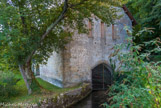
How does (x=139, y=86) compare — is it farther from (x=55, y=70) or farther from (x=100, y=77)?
(x=100, y=77)

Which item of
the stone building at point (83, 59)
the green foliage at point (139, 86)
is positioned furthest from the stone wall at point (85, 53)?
the green foliage at point (139, 86)

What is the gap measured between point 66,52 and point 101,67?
3867 millimetres

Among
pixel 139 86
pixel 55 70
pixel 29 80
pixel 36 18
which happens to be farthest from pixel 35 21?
pixel 139 86

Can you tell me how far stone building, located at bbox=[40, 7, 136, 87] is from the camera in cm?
1092

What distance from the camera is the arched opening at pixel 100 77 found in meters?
12.5

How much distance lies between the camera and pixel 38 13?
7.66m

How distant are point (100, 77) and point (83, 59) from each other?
2.50 metres

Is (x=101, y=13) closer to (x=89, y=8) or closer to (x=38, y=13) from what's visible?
(x=89, y=8)

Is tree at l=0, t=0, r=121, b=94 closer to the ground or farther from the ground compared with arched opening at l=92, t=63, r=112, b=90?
farther from the ground

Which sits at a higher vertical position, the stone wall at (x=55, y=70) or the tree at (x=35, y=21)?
the tree at (x=35, y=21)

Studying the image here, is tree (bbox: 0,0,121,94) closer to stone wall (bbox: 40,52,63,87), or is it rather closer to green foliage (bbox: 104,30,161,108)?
stone wall (bbox: 40,52,63,87)

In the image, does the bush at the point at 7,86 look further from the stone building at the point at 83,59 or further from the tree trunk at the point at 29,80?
the stone building at the point at 83,59

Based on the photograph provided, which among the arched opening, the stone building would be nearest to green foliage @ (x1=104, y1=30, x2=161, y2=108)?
the stone building

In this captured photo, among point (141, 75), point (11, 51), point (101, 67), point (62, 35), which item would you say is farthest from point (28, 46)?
point (101, 67)
